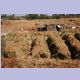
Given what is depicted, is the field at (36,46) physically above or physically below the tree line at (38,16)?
below

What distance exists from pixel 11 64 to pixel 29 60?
33 centimetres

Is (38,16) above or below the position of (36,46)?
above

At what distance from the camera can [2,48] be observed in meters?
6.00

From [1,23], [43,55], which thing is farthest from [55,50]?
[1,23]

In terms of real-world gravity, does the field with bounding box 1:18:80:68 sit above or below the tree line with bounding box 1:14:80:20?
below

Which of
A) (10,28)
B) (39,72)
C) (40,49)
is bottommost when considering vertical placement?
(39,72)

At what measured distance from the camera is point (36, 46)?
240 inches

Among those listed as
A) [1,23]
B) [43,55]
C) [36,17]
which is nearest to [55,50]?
[43,55]

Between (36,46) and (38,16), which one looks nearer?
(38,16)

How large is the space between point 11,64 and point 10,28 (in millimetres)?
658

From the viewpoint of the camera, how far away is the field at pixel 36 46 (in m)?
5.98

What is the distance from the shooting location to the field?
5.98 metres

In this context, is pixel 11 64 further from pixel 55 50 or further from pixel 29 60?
pixel 55 50

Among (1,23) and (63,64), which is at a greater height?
(1,23)
